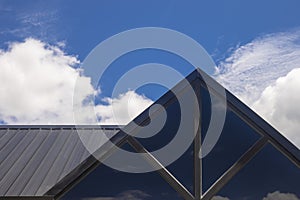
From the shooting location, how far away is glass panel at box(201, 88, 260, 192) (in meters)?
8.98

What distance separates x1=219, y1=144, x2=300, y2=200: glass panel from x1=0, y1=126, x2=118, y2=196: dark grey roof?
4511mm

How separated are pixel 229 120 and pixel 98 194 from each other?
2986mm

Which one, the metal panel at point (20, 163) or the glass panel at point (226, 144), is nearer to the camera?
the glass panel at point (226, 144)

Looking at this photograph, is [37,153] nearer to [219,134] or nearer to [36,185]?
[36,185]

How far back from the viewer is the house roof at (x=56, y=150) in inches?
350

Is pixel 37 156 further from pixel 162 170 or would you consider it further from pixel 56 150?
pixel 162 170

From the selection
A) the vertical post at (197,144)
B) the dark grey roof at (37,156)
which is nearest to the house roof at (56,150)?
the dark grey roof at (37,156)

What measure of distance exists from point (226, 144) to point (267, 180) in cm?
104

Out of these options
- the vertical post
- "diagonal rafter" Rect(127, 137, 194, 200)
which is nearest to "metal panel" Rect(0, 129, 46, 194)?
"diagonal rafter" Rect(127, 137, 194, 200)

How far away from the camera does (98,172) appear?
8930mm

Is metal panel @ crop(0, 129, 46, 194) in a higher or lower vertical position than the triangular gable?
higher

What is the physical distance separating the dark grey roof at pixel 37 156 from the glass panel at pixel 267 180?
4511mm

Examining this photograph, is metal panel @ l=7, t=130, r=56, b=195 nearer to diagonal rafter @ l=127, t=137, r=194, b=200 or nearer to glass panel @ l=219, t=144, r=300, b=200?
diagonal rafter @ l=127, t=137, r=194, b=200

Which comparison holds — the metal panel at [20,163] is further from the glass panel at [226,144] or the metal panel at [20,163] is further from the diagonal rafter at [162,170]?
the glass panel at [226,144]
